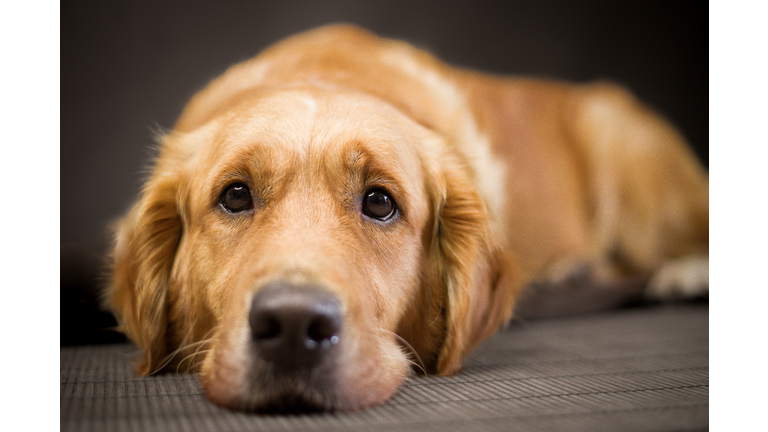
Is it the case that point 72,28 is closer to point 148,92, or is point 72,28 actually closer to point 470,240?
point 148,92

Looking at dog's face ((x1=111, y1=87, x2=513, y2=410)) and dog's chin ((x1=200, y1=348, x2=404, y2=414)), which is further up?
dog's face ((x1=111, y1=87, x2=513, y2=410))

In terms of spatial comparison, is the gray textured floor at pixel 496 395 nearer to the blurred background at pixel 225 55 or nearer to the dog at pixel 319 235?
the dog at pixel 319 235

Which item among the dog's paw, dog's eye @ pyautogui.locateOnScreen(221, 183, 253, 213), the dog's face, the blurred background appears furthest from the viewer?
the dog's paw

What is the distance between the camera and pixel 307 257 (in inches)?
57.2

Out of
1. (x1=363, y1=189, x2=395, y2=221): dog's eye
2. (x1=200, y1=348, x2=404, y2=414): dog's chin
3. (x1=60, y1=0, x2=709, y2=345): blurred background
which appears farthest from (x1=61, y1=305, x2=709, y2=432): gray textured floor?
(x1=60, y1=0, x2=709, y2=345): blurred background

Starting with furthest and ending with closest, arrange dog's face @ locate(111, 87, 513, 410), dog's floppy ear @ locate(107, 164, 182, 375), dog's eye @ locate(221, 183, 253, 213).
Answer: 1. dog's floppy ear @ locate(107, 164, 182, 375)
2. dog's eye @ locate(221, 183, 253, 213)
3. dog's face @ locate(111, 87, 513, 410)

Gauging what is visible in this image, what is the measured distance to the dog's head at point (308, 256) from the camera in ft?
4.38

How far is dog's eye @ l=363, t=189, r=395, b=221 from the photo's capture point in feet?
5.77

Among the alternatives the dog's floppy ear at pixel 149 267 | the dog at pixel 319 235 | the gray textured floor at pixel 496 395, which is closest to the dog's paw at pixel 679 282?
the dog at pixel 319 235

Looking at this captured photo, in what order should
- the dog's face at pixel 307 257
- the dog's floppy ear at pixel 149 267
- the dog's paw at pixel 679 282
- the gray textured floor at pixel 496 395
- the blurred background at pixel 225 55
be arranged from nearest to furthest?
the gray textured floor at pixel 496 395 → the dog's face at pixel 307 257 → the dog's floppy ear at pixel 149 267 → the blurred background at pixel 225 55 → the dog's paw at pixel 679 282

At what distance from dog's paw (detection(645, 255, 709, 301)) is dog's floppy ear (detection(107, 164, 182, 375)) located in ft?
7.86

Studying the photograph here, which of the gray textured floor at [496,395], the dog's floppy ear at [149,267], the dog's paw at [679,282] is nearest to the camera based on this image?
the gray textured floor at [496,395]

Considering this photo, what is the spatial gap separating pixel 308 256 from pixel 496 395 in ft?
1.86

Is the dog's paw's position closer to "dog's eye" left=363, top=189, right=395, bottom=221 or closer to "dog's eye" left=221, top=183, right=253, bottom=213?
"dog's eye" left=363, top=189, right=395, bottom=221
